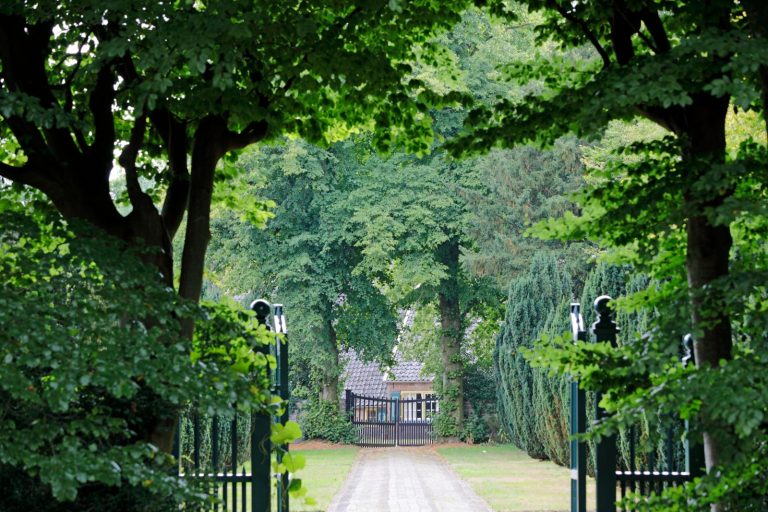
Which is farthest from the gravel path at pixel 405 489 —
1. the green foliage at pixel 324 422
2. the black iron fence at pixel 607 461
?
the black iron fence at pixel 607 461

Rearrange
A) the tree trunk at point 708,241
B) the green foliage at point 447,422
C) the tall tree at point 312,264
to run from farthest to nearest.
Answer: the green foliage at point 447,422 → the tall tree at point 312,264 → the tree trunk at point 708,241

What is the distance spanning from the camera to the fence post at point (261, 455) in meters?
7.42

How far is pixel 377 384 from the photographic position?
4206 centimetres

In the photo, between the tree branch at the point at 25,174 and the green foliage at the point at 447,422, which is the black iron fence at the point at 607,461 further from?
the green foliage at the point at 447,422

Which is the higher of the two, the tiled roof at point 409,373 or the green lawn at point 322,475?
the tiled roof at point 409,373

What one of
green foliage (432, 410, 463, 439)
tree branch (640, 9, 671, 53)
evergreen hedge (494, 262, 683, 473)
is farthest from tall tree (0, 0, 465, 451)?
green foliage (432, 410, 463, 439)

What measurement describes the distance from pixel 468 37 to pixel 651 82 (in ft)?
85.9

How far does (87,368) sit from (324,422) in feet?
86.2

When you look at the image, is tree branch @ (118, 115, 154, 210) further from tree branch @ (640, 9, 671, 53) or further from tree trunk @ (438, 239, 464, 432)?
tree trunk @ (438, 239, 464, 432)

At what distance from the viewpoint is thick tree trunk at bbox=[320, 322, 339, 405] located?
99.4 ft

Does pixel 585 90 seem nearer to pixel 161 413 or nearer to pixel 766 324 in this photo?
pixel 766 324

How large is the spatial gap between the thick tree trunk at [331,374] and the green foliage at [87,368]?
79.2 feet

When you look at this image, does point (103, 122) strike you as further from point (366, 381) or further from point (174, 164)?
point (366, 381)

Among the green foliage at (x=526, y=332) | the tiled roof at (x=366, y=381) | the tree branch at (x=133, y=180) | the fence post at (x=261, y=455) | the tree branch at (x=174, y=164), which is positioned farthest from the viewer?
the tiled roof at (x=366, y=381)
